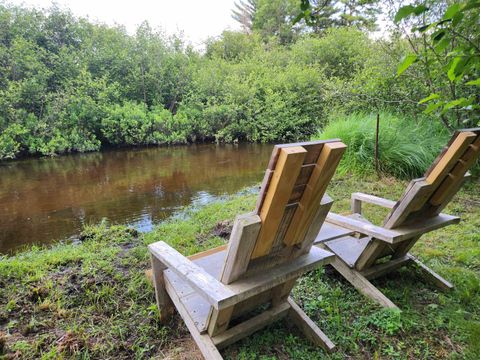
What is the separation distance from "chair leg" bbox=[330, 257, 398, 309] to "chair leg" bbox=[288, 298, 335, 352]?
0.39 m

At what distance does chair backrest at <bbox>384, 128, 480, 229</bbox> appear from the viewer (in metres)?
1.44

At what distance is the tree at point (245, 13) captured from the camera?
27.3 meters

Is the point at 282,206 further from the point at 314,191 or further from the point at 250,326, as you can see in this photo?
the point at 250,326

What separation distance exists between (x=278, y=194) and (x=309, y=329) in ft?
3.15

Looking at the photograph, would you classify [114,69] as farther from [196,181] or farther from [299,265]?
[299,265]

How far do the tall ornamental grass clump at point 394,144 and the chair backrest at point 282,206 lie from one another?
12.6 ft

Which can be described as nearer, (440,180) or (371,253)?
(440,180)

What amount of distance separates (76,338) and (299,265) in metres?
1.31

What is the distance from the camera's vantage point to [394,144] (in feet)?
14.9

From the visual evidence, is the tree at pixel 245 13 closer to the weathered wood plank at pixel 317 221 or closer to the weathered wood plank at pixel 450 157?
the weathered wood plank at pixel 450 157

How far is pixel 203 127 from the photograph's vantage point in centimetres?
1155

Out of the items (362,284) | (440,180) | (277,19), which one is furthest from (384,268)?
(277,19)

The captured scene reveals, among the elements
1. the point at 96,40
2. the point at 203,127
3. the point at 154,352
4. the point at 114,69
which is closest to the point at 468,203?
the point at 154,352

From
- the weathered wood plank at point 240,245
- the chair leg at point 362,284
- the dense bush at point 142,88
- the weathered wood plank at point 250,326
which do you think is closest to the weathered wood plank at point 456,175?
the chair leg at point 362,284
